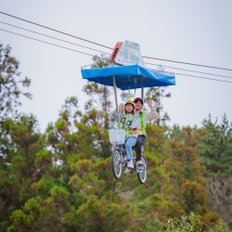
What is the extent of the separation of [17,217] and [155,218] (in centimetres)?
584

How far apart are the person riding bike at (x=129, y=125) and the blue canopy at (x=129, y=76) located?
0.63m

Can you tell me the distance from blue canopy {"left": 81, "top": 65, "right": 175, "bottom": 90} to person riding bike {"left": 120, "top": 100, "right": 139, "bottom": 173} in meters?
0.63

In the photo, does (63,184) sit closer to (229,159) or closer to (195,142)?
(195,142)

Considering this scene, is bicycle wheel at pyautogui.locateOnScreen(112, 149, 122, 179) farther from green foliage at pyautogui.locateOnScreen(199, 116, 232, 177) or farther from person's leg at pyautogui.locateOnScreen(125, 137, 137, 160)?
green foliage at pyautogui.locateOnScreen(199, 116, 232, 177)

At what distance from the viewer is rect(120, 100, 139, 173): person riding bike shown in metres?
11.1

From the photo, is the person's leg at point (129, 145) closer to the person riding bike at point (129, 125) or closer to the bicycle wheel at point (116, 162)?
the person riding bike at point (129, 125)

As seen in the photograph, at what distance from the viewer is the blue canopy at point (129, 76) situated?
10.7 m

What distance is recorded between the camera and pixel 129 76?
11.3 m

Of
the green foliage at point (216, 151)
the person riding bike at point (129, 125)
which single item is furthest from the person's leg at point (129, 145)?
the green foliage at point (216, 151)

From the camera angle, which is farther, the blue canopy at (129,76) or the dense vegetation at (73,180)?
the dense vegetation at (73,180)

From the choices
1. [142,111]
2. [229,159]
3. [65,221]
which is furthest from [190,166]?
[142,111]

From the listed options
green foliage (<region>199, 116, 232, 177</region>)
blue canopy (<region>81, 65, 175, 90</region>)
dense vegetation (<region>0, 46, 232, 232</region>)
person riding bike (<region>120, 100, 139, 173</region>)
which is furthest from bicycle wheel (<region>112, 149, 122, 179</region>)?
green foliage (<region>199, 116, 232, 177</region>)

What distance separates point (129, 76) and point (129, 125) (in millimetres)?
964

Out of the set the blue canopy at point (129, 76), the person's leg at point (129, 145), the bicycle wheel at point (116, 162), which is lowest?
the bicycle wheel at point (116, 162)
